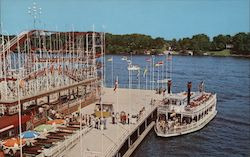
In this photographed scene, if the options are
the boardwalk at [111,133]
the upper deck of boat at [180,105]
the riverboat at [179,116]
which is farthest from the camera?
the upper deck of boat at [180,105]

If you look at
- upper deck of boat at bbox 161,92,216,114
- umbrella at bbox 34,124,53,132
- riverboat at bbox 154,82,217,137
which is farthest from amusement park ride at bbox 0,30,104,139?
upper deck of boat at bbox 161,92,216,114

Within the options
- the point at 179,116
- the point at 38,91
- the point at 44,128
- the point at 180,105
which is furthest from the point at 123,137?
the point at 180,105

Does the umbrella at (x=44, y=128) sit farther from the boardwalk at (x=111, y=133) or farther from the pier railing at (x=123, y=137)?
the pier railing at (x=123, y=137)

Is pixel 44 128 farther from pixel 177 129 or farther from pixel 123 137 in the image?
pixel 177 129

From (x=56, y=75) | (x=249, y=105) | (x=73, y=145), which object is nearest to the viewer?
(x=73, y=145)

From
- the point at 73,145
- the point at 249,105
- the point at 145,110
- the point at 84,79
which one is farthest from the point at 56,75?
the point at 249,105

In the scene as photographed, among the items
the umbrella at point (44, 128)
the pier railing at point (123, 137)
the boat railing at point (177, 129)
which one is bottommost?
the boat railing at point (177, 129)

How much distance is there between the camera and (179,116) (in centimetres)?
4644

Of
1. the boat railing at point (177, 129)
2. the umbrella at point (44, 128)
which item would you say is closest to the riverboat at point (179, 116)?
the boat railing at point (177, 129)

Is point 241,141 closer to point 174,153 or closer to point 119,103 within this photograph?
point 174,153

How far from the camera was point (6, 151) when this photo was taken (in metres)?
25.3

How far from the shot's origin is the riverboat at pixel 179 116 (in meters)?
42.8

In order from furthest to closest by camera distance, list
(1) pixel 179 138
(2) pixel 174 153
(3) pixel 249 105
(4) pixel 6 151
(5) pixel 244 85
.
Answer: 1. (5) pixel 244 85
2. (3) pixel 249 105
3. (1) pixel 179 138
4. (2) pixel 174 153
5. (4) pixel 6 151

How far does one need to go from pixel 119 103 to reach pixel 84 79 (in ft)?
21.4
